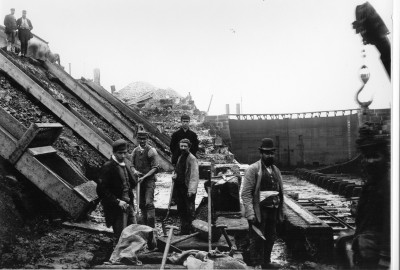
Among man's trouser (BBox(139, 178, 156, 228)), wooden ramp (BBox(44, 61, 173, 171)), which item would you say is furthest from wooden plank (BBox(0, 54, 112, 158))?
man's trouser (BBox(139, 178, 156, 228))

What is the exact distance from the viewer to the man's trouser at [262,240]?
4453 millimetres

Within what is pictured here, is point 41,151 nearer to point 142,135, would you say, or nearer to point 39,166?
point 39,166

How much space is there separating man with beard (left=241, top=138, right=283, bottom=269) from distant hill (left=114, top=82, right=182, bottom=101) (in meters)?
18.1

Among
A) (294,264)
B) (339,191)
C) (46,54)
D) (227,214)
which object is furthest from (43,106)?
(339,191)

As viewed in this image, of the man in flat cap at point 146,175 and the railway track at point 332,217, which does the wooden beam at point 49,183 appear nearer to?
the man in flat cap at point 146,175

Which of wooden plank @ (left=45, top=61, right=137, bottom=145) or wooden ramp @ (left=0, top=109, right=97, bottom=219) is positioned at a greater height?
wooden plank @ (left=45, top=61, right=137, bottom=145)

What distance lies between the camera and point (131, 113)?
16.3m

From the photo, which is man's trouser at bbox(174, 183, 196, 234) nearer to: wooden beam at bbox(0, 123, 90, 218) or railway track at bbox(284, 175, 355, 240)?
wooden beam at bbox(0, 123, 90, 218)

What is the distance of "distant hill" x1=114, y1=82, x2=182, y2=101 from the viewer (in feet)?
76.2

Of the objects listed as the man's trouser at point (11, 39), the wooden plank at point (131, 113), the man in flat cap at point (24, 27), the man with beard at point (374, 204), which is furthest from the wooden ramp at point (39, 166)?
the man's trouser at point (11, 39)

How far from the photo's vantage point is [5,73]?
9.19 metres

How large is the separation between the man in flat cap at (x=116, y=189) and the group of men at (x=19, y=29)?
9.89 metres

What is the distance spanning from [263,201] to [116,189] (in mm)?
1924

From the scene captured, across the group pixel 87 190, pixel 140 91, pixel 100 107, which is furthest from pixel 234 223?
pixel 140 91
